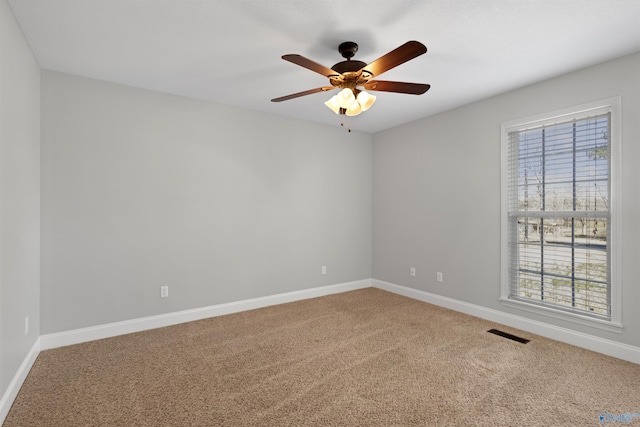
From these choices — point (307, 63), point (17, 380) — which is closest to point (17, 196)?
point (17, 380)

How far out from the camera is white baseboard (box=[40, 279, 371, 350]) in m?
2.93

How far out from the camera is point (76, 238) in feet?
9.84

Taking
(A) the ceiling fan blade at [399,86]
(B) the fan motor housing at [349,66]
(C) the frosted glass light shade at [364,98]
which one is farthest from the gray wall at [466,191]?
(B) the fan motor housing at [349,66]

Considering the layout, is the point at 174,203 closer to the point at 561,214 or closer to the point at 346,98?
the point at 346,98

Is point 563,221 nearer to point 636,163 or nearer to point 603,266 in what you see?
point 603,266

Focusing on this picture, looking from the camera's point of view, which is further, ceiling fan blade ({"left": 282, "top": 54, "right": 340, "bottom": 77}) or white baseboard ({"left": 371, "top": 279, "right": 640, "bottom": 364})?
white baseboard ({"left": 371, "top": 279, "right": 640, "bottom": 364})

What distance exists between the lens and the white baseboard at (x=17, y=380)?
1907 millimetres

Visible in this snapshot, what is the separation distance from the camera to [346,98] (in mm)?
2424

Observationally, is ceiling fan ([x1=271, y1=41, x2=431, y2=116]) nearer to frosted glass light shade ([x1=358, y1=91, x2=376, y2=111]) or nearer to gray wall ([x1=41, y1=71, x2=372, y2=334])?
frosted glass light shade ([x1=358, y1=91, x2=376, y2=111])

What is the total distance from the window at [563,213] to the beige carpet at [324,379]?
18.2 inches

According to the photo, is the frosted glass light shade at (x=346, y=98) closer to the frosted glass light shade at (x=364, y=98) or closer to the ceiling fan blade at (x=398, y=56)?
the frosted glass light shade at (x=364, y=98)

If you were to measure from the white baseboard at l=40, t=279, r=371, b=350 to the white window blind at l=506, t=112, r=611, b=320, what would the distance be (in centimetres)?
252

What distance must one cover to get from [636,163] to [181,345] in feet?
13.8

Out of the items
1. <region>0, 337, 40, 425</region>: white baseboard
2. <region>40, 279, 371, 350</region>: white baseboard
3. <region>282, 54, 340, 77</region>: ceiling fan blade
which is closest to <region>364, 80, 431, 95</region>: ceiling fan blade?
<region>282, 54, 340, 77</region>: ceiling fan blade
